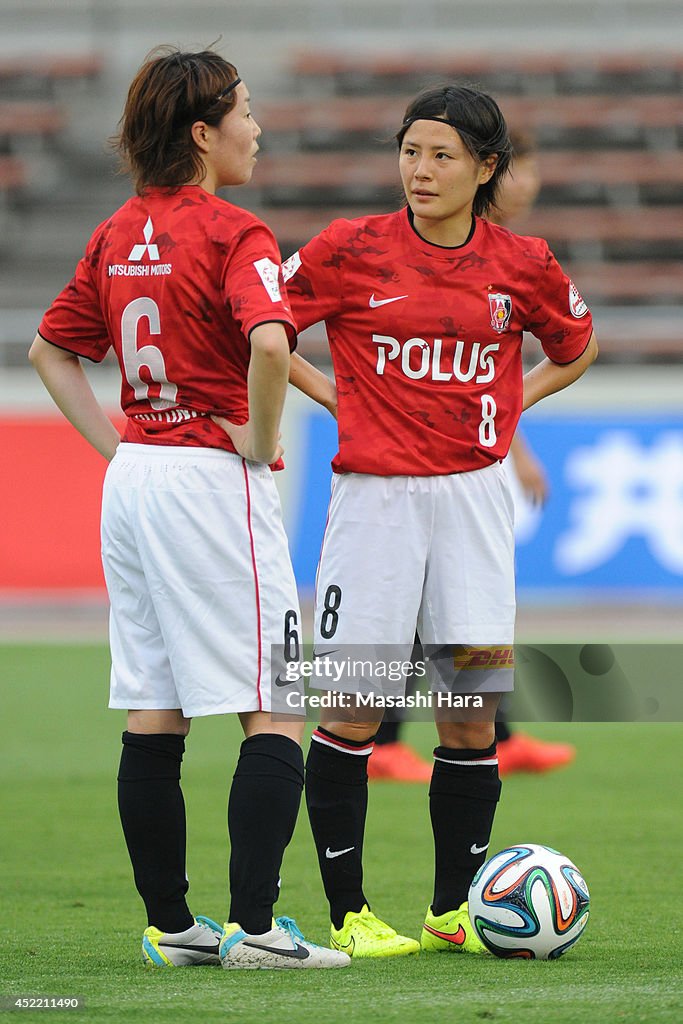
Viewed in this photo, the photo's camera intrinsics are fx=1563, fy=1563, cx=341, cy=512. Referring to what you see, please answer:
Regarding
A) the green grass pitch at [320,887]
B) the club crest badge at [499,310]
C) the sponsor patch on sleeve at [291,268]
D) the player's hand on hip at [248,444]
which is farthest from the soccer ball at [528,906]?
the sponsor patch on sleeve at [291,268]

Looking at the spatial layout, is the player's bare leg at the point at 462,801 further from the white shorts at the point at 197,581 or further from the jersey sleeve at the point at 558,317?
the jersey sleeve at the point at 558,317

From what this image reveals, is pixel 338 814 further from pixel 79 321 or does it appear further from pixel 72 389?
pixel 79 321

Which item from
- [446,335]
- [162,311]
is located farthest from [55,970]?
[446,335]

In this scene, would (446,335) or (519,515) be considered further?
(519,515)

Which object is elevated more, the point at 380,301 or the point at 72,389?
the point at 380,301

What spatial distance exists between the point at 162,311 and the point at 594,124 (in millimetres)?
14335

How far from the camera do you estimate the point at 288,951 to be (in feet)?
10.9

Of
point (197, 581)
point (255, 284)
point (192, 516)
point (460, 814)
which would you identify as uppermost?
point (255, 284)

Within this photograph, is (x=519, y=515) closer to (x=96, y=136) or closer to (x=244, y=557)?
(x=244, y=557)

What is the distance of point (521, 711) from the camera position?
280 inches

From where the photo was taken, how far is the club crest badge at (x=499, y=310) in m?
3.74

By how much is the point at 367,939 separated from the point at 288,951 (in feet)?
1.17

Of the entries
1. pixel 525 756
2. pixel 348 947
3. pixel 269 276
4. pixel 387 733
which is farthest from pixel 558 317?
pixel 525 756

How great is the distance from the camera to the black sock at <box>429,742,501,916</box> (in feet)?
12.5
